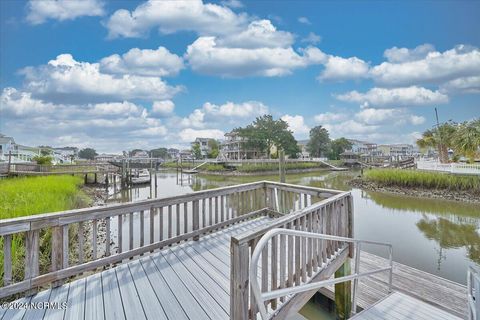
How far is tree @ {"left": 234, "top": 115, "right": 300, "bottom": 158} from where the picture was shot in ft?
158

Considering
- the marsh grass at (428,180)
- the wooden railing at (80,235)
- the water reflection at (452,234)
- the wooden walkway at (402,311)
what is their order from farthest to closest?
the marsh grass at (428,180), the water reflection at (452,234), the wooden walkway at (402,311), the wooden railing at (80,235)

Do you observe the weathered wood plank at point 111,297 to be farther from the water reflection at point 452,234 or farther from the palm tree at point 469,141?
the palm tree at point 469,141

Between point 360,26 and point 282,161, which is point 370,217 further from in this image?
point 360,26

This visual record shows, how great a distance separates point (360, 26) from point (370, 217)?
12.5 meters

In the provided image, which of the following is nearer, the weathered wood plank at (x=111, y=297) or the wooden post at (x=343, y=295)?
the weathered wood plank at (x=111, y=297)

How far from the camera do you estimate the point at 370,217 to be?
10.5 meters

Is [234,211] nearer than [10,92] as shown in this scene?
Yes

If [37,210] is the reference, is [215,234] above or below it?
below

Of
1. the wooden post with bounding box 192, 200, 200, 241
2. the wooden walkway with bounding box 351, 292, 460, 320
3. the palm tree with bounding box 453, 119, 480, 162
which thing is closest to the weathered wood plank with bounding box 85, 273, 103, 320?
the wooden post with bounding box 192, 200, 200, 241

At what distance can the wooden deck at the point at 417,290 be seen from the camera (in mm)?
3594

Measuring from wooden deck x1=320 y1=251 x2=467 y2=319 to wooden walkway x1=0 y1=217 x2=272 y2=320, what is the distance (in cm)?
230

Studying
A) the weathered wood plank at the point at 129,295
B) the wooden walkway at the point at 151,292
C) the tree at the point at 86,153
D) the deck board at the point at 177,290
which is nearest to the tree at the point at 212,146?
the tree at the point at 86,153

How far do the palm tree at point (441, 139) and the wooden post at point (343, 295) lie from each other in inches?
1005

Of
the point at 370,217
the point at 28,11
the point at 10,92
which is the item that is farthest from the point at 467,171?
the point at 10,92
